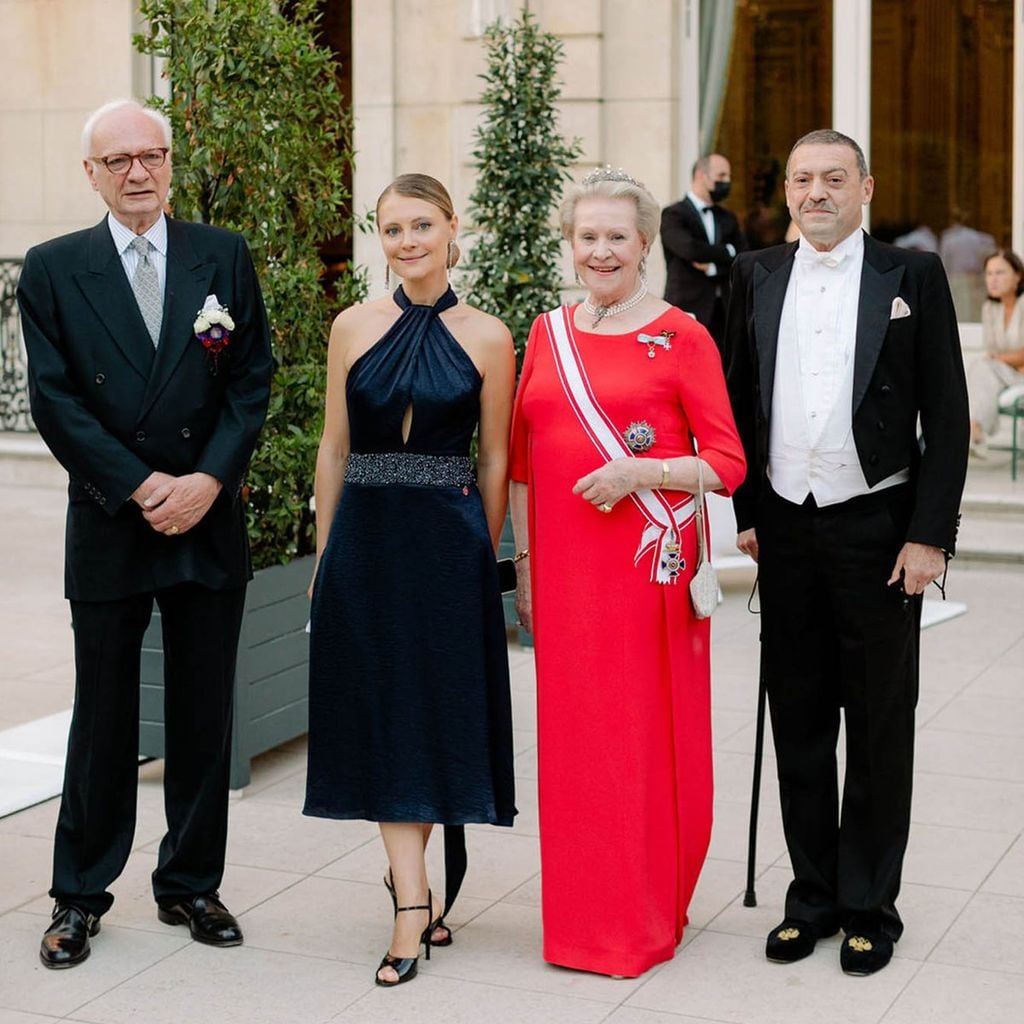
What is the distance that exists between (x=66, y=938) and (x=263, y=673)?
1.75 meters

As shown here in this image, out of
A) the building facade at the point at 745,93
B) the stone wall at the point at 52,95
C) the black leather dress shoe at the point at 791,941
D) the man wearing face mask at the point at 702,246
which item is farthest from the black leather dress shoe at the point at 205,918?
the stone wall at the point at 52,95

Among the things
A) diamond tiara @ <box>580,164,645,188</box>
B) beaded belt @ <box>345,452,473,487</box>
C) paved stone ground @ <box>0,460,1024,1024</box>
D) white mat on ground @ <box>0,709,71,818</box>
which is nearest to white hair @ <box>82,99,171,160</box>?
beaded belt @ <box>345,452,473,487</box>

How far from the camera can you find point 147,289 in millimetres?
4969

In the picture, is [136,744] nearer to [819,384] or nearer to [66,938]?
[66,938]

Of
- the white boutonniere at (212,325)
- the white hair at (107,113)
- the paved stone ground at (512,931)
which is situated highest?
the white hair at (107,113)

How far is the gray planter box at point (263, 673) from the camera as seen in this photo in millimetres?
6426

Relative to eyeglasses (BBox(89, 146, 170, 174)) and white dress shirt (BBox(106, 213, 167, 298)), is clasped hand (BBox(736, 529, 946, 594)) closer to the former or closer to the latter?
white dress shirt (BBox(106, 213, 167, 298))

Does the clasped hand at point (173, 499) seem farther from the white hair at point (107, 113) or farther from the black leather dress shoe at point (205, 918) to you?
the black leather dress shoe at point (205, 918)

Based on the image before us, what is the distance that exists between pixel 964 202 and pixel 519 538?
31.3 feet

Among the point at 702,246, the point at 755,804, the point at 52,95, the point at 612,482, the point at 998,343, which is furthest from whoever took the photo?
the point at 52,95

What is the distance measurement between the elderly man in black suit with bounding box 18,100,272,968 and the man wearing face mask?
23.8 feet

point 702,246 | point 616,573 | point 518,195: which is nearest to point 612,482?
point 616,573

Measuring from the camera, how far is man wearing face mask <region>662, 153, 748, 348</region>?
12.1 meters

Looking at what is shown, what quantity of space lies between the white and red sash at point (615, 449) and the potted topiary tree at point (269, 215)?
6.87 feet
